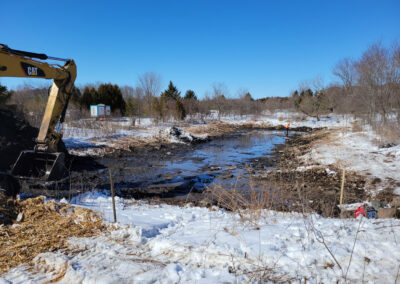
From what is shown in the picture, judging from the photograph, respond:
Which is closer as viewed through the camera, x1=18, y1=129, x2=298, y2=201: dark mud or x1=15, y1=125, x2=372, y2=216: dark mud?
x1=15, y1=125, x2=372, y2=216: dark mud

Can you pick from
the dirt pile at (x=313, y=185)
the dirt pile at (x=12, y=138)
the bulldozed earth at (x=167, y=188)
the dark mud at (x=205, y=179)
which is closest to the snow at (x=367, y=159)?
the bulldozed earth at (x=167, y=188)

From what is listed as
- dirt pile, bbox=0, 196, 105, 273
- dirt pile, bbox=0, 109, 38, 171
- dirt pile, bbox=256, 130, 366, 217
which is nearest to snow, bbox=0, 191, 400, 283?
dirt pile, bbox=0, 196, 105, 273

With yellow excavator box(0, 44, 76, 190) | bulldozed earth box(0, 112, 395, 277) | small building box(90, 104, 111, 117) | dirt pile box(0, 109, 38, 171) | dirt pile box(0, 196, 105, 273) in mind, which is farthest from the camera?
small building box(90, 104, 111, 117)

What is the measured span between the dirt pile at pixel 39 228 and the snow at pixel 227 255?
26 centimetres

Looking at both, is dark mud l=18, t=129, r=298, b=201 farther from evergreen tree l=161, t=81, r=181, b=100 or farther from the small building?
evergreen tree l=161, t=81, r=181, b=100

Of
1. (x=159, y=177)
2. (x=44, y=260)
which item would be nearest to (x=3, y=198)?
(x=44, y=260)

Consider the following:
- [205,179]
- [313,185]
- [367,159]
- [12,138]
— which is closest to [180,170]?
[205,179]

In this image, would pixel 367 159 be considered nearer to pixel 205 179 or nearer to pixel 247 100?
pixel 205 179

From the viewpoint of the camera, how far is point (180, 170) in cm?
1237

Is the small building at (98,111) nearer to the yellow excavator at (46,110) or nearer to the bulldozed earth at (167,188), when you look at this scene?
the bulldozed earth at (167,188)

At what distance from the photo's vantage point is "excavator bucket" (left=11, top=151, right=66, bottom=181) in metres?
7.39

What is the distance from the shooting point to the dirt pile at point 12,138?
1062 centimetres

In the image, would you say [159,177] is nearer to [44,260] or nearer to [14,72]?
→ [14,72]

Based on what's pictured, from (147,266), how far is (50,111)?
7064mm
